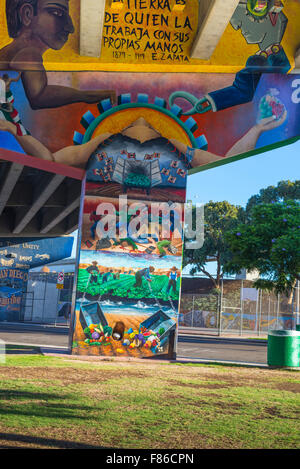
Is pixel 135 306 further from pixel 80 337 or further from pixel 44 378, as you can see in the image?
pixel 44 378

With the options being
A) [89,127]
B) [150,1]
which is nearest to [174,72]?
[150,1]

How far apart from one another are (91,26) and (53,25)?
1.66m

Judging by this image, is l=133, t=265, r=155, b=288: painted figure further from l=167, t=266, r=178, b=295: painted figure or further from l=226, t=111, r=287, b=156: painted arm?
l=226, t=111, r=287, b=156: painted arm

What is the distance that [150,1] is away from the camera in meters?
16.2

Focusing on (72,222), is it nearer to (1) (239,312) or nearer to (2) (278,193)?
(1) (239,312)

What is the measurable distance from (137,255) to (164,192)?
2255 mm

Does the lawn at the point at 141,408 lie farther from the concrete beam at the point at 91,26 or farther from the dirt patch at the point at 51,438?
the concrete beam at the point at 91,26

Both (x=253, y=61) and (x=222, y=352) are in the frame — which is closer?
(x=253, y=61)

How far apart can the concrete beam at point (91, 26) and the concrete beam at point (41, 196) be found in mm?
8764

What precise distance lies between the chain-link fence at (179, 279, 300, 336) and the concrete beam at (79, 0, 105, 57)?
29.8 m

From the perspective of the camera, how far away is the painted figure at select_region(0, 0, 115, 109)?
626 inches

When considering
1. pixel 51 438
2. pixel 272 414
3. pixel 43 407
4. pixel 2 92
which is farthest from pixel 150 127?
pixel 51 438

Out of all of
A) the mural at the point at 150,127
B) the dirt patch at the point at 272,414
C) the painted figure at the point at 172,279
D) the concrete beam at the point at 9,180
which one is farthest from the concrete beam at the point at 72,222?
the dirt patch at the point at 272,414

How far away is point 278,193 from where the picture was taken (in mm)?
56469
